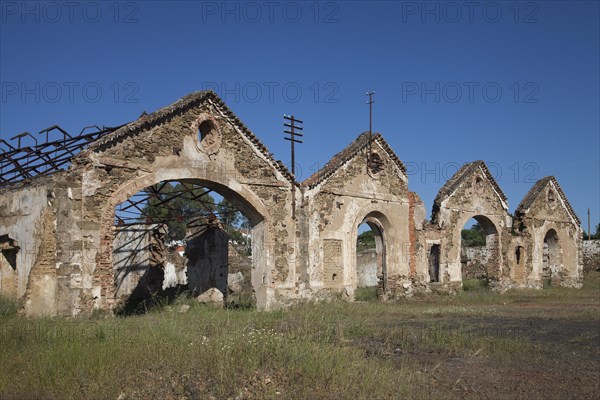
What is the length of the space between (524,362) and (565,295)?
17.0m

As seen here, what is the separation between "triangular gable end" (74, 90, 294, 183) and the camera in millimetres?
13390

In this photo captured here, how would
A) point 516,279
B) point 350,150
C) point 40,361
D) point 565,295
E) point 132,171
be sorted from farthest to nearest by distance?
1. point 516,279
2. point 565,295
3. point 350,150
4. point 132,171
5. point 40,361

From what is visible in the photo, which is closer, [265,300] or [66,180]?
[66,180]

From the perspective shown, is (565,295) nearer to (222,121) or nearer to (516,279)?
(516,279)

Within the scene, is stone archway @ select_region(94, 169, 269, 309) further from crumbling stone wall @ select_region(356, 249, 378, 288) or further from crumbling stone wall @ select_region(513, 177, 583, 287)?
crumbling stone wall @ select_region(356, 249, 378, 288)

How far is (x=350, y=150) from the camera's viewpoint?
20.0 m

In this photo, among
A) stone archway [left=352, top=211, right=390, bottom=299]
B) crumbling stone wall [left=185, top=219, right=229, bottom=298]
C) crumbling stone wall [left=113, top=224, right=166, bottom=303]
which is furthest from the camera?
crumbling stone wall [left=185, top=219, right=229, bottom=298]

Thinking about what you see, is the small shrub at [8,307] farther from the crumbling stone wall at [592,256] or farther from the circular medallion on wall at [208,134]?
A: the crumbling stone wall at [592,256]

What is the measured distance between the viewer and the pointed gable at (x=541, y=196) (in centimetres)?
2798

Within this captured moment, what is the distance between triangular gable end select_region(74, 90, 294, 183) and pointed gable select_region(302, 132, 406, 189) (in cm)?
109

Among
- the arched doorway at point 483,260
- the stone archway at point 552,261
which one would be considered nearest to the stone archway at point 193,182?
the arched doorway at point 483,260

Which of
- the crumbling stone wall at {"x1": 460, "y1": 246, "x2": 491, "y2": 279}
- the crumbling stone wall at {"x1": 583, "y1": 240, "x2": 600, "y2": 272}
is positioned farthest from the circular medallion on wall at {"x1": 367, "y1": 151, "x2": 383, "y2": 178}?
the crumbling stone wall at {"x1": 583, "y1": 240, "x2": 600, "y2": 272}

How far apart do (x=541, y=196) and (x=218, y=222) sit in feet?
57.3

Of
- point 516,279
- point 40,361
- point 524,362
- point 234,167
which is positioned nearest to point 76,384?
point 40,361
